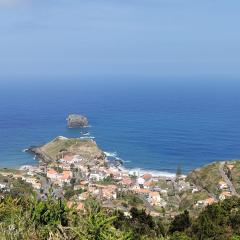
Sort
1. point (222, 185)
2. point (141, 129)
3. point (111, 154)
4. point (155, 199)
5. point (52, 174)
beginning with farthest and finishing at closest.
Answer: point (141, 129), point (111, 154), point (52, 174), point (155, 199), point (222, 185)

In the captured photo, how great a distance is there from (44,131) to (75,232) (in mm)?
104909

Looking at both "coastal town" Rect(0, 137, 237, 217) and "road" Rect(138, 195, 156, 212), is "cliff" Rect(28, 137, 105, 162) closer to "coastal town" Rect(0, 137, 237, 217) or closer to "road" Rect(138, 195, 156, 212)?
"coastal town" Rect(0, 137, 237, 217)

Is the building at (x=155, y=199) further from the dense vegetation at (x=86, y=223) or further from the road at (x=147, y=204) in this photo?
the dense vegetation at (x=86, y=223)

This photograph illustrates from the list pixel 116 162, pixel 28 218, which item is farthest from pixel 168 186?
pixel 28 218

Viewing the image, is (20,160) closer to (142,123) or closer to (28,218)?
(142,123)

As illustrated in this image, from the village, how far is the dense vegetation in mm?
24067

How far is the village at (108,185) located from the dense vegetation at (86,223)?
24.1 metres

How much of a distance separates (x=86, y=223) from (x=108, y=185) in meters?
54.0

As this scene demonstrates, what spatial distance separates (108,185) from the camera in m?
70.6

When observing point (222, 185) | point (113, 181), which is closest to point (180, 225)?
point (222, 185)

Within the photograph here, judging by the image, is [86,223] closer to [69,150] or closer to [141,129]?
[69,150]

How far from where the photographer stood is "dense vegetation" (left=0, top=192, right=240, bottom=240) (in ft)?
50.5

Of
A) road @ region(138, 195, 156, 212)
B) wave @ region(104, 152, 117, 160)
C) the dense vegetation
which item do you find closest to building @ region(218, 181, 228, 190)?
road @ region(138, 195, 156, 212)

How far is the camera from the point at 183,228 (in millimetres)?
29531
